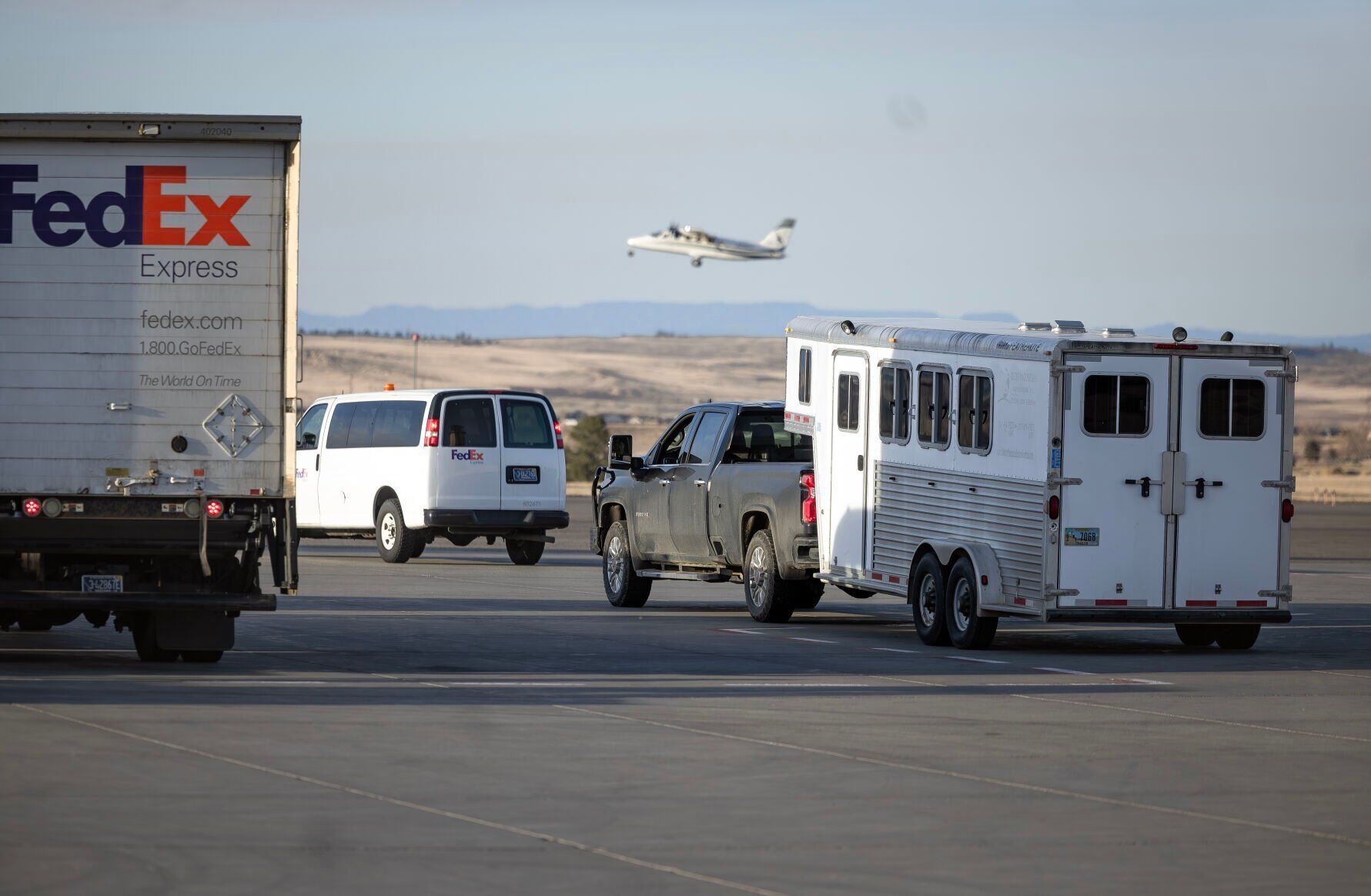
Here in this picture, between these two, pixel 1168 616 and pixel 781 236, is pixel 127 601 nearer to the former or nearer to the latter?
pixel 1168 616

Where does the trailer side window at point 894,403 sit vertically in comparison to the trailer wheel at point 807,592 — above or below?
above

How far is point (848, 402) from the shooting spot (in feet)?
64.3

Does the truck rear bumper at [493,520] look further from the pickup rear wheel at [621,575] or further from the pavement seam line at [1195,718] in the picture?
the pavement seam line at [1195,718]

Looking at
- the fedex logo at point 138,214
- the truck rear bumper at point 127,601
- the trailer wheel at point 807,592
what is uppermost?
the fedex logo at point 138,214

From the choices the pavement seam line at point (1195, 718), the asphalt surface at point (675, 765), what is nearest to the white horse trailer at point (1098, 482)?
the asphalt surface at point (675, 765)

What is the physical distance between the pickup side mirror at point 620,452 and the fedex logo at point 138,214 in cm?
802

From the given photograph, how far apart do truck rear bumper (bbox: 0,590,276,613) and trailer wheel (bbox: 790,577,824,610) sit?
7.08 metres

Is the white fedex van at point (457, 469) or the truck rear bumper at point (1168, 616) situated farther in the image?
the white fedex van at point (457, 469)

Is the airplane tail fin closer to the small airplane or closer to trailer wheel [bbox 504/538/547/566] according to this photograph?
the small airplane

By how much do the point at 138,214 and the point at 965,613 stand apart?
7.34 m

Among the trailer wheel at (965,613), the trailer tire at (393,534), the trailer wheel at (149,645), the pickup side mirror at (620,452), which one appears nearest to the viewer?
the trailer wheel at (149,645)

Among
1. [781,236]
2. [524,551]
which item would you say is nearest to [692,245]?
[781,236]

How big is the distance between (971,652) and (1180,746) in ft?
18.2

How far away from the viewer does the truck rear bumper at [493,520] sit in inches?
1103
